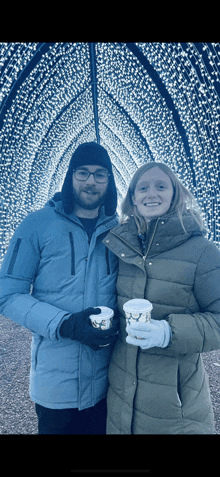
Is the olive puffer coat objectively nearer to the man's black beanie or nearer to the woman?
the woman

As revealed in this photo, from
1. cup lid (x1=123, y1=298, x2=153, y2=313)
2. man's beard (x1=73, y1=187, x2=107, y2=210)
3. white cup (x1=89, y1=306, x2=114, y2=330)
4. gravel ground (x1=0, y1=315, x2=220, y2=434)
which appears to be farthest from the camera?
gravel ground (x1=0, y1=315, x2=220, y2=434)

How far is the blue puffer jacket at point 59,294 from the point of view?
1.54 m

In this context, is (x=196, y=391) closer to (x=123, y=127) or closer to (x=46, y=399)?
(x=46, y=399)

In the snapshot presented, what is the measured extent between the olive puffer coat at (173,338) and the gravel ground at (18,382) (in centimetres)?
152

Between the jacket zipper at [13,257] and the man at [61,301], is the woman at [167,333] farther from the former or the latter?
the jacket zipper at [13,257]

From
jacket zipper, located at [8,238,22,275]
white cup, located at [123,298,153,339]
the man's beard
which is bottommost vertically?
white cup, located at [123,298,153,339]

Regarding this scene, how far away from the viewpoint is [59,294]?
1565 mm

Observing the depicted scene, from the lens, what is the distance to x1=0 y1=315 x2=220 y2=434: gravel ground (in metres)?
2.65

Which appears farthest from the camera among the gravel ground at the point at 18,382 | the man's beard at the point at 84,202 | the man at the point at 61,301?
the gravel ground at the point at 18,382

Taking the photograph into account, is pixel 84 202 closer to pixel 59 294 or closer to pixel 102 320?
pixel 59 294

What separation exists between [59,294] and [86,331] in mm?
276

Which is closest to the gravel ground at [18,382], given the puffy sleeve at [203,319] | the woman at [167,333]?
the woman at [167,333]

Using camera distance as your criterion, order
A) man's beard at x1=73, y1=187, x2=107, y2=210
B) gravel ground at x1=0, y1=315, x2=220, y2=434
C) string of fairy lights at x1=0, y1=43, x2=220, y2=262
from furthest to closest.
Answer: string of fairy lights at x1=0, y1=43, x2=220, y2=262 → gravel ground at x1=0, y1=315, x2=220, y2=434 → man's beard at x1=73, y1=187, x2=107, y2=210

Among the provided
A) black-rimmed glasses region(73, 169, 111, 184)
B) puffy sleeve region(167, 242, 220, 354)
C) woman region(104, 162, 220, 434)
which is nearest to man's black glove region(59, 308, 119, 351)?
woman region(104, 162, 220, 434)
